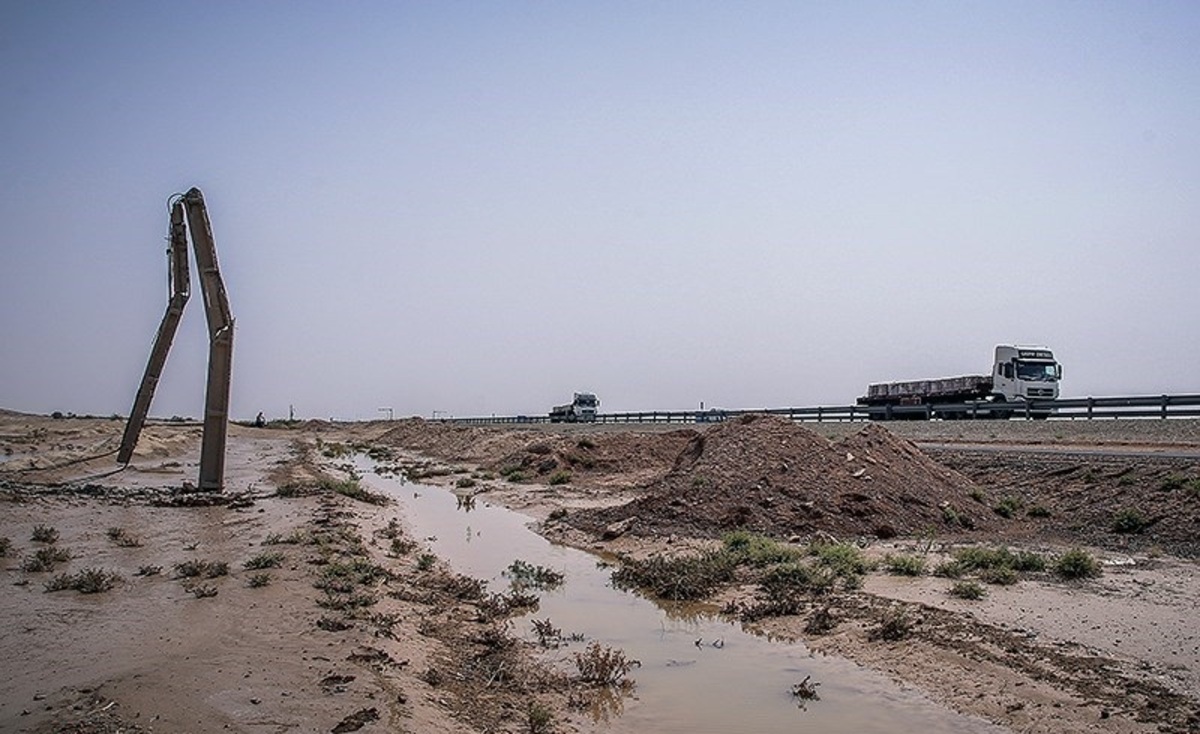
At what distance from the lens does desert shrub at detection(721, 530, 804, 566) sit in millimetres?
14633

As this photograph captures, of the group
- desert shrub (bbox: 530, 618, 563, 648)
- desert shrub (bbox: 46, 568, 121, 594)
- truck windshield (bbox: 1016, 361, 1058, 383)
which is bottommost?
desert shrub (bbox: 530, 618, 563, 648)

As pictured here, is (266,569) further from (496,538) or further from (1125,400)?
(1125,400)

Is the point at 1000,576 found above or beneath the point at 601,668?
above

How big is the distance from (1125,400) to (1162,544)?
2255cm

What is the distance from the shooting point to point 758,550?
14992 millimetres

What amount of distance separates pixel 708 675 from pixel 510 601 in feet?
12.1

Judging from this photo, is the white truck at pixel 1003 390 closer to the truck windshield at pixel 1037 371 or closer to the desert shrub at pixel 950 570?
the truck windshield at pixel 1037 371

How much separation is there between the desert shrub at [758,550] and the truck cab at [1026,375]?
3308 centimetres

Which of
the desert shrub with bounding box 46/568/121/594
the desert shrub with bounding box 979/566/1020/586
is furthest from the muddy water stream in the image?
the desert shrub with bounding box 46/568/121/594

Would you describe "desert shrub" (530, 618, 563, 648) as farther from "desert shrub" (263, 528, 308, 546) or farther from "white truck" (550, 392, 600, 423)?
"white truck" (550, 392, 600, 423)

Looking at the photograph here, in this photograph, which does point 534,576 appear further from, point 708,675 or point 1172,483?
point 1172,483

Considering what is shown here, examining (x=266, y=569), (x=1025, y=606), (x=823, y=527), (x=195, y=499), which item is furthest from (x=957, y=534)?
(x=195, y=499)

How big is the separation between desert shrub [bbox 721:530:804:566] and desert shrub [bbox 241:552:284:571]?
24.7 ft

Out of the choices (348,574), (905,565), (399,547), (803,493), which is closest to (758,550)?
(905,565)
